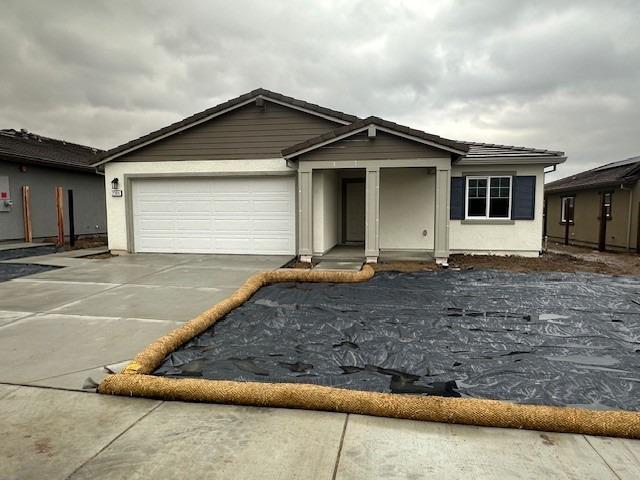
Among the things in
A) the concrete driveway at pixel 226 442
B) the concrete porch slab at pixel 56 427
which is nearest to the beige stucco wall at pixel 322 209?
the concrete driveway at pixel 226 442

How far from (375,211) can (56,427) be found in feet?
25.7

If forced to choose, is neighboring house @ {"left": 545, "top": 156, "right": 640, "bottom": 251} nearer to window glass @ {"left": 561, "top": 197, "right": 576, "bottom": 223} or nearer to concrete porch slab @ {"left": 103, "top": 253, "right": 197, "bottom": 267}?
window glass @ {"left": 561, "top": 197, "right": 576, "bottom": 223}

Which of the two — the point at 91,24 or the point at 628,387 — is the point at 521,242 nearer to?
the point at 628,387

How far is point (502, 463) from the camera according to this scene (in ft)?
7.65

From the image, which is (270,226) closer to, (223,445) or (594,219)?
(223,445)

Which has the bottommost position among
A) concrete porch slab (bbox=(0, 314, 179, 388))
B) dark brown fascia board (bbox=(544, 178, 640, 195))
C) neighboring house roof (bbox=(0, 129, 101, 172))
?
concrete porch slab (bbox=(0, 314, 179, 388))

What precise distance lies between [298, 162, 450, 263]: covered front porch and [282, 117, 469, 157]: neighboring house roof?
38 centimetres

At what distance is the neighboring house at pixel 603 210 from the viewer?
45.8 ft

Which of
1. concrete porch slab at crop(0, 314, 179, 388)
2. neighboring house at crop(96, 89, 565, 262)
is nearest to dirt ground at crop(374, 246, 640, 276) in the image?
neighboring house at crop(96, 89, 565, 262)

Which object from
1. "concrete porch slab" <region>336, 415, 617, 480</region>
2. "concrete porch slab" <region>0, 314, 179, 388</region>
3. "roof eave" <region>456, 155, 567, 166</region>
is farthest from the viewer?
"roof eave" <region>456, 155, 567, 166</region>

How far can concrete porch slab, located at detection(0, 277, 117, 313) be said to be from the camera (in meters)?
5.88

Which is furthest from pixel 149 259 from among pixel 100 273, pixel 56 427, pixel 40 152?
pixel 40 152

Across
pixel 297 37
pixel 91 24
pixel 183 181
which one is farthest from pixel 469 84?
pixel 91 24

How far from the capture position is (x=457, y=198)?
38.1 ft
